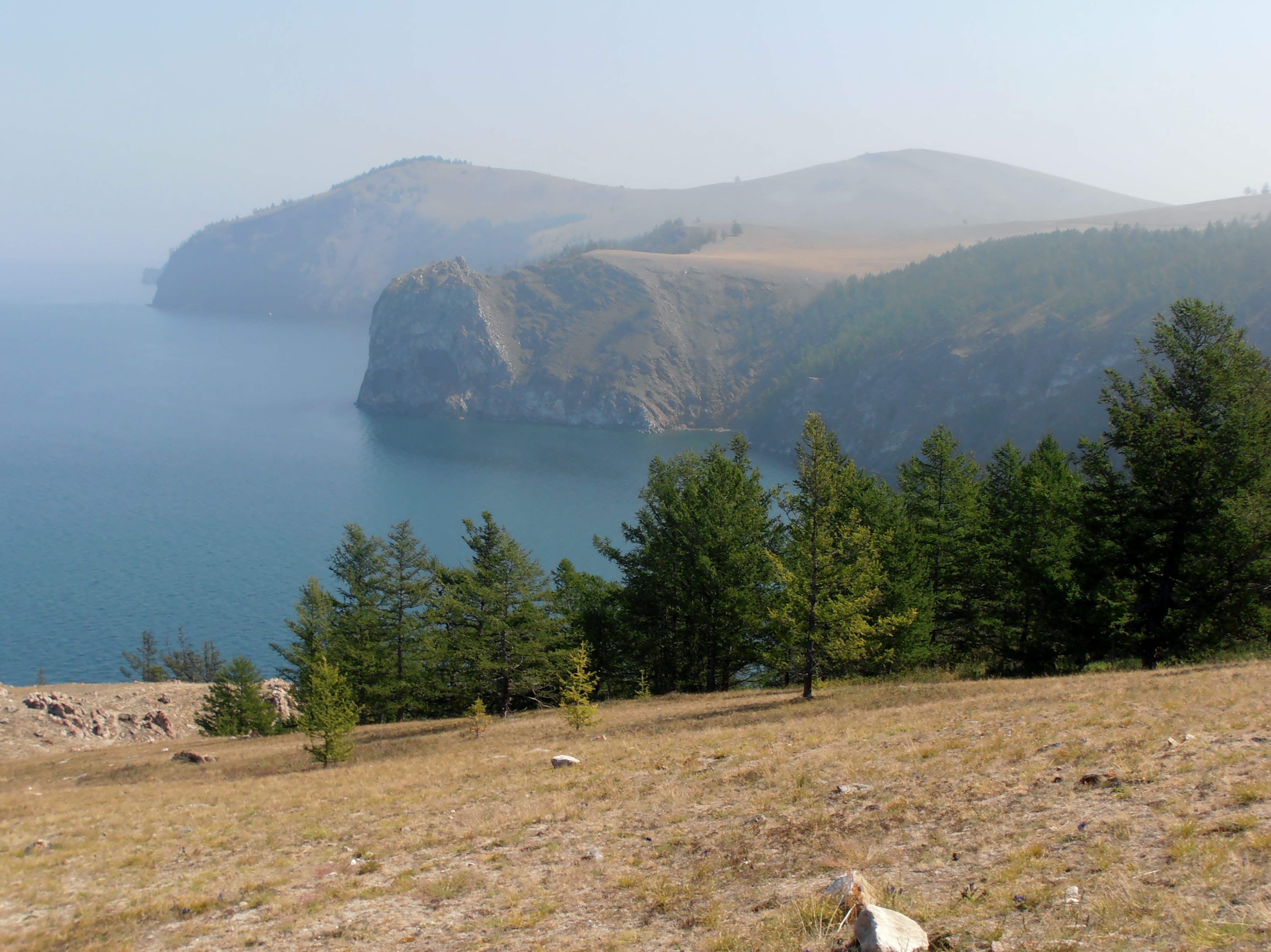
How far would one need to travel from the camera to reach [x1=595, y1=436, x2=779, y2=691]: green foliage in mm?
38281

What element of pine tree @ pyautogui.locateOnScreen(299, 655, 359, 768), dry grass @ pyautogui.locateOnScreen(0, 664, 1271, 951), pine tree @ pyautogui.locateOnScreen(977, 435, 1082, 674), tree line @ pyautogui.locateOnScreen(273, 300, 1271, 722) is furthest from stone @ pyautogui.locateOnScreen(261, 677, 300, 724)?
pine tree @ pyautogui.locateOnScreen(977, 435, 1082, 674)

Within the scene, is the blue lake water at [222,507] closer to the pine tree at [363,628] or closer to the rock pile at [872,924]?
the pine tree at [363,628]

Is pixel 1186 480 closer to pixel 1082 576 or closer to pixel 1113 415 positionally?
pixel 1113 415

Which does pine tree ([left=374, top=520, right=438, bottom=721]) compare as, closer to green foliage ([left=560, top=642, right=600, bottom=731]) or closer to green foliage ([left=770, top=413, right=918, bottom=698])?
green foliage ([left=560, top=642, right=600, bottom=731])

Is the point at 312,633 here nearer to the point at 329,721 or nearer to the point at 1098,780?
the point at 329,721

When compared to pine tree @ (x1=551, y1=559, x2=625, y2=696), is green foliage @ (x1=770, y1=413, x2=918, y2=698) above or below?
above

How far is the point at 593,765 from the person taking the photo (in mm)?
19609

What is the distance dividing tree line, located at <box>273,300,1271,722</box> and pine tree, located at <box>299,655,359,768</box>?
1.02m

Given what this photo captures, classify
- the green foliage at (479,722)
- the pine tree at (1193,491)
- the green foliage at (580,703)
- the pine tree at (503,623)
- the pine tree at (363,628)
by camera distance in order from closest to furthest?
1. the pine tree at (1193,491)
2. the green foliage at (580,703)
3. the green foliage at (479,722)
4. the pine tree at (503,623)
5. the pine tree at (363,628)

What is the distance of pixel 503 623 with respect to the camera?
38344mm

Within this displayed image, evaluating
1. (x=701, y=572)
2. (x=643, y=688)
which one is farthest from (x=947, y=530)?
(x=643, y=688)

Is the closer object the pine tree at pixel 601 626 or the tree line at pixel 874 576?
the tree line at pixel 874 576

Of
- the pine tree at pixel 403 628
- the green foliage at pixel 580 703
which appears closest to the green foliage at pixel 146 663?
the pine tree at pixel 403 628

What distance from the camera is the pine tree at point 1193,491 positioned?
1019 inches
